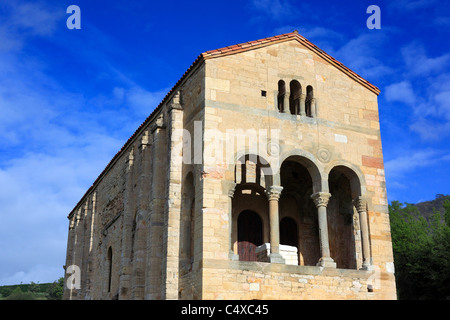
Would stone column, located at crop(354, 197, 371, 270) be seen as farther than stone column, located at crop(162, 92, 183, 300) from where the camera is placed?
Yes

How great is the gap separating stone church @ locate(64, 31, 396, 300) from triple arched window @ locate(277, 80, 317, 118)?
4 cm

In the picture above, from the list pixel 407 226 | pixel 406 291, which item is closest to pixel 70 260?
pixel 406 291

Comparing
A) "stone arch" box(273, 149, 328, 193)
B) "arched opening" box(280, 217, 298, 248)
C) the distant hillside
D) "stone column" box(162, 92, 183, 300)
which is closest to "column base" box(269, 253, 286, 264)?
"stone arch" box(273, 149, 328, 193)

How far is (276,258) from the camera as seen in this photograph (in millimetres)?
14820

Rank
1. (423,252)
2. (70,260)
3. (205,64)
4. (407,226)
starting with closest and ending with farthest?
(205,64) < (423,252) < (70,260) < (407,226)

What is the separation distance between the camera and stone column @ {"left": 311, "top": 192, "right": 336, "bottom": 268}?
15.4m

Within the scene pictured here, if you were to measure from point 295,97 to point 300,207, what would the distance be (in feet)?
13.8

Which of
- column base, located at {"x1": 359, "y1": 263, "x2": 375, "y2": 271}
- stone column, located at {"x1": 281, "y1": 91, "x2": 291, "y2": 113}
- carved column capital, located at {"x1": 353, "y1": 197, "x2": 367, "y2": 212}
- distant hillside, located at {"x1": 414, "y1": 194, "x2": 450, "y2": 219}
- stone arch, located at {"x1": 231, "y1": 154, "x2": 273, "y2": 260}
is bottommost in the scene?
column base, located at {"x1": 359, "y1": 263, "x2": 375, "y2": 271}

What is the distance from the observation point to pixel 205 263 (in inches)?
551

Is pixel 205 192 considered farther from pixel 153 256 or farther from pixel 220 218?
pixel 153 256

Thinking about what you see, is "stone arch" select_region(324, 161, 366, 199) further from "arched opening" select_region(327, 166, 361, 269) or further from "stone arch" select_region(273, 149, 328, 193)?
"stone arch" select_region(273, 149, 328, 193)

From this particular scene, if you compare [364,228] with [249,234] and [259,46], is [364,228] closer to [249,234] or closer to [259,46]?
[249,234]
